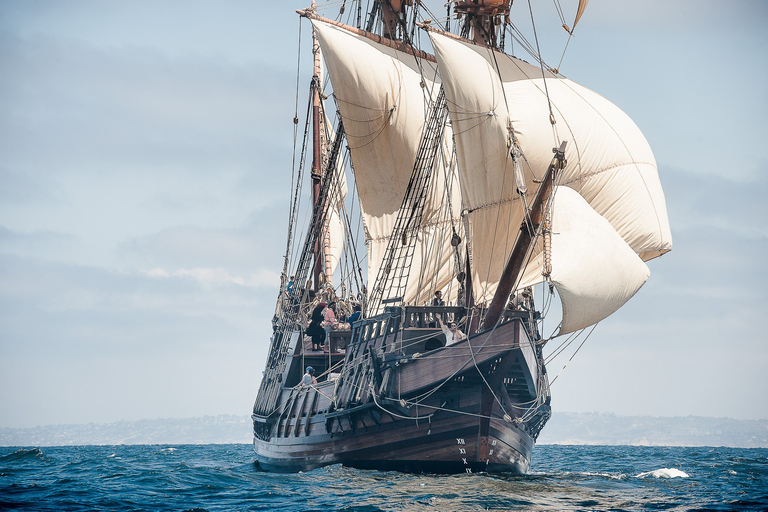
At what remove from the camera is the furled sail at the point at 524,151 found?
26281 millimetres

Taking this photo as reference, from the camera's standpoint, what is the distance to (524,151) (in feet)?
85.4

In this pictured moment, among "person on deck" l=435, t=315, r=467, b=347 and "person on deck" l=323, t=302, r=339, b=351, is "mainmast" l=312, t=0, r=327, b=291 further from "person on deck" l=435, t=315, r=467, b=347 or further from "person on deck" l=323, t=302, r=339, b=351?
"person on deck" l=435, t=315, r=467, b=347

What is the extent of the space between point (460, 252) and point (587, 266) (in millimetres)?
9637

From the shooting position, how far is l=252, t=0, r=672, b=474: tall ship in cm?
2330

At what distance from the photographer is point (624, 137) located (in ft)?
95.2

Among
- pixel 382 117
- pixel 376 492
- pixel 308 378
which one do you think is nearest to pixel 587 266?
pixel 376 492

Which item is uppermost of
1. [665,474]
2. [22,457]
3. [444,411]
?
[444,411]

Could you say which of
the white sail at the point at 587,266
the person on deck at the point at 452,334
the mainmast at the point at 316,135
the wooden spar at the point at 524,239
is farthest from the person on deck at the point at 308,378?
the white sail at the point at 587,266

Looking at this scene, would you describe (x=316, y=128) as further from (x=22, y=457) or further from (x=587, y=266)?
(x=587, y=266)

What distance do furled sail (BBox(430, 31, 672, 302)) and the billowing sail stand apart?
263 inches

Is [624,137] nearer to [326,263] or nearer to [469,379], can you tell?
[469,379]

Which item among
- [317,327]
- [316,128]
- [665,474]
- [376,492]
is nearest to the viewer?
[376,492]

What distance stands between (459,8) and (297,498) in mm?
23090

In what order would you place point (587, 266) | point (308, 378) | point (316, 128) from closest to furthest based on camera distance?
point (587, 266) < point (308, 378) < point (316, 128)
